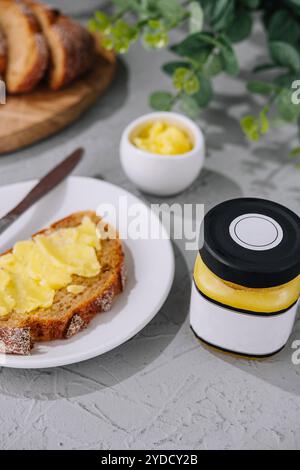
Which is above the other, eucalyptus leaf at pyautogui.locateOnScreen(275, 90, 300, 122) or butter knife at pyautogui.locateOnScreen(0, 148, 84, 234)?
eucalyptus leaf at pyautogui.locateOnScreen(275, 90, 300, 122)

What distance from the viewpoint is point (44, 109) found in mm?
1846

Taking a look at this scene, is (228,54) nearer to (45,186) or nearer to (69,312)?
(45,186)

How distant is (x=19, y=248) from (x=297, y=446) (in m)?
0.69

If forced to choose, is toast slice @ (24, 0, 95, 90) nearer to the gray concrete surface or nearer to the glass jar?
the gray concrete surface

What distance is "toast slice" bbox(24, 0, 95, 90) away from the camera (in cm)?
187

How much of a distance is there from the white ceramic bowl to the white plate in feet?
0.30

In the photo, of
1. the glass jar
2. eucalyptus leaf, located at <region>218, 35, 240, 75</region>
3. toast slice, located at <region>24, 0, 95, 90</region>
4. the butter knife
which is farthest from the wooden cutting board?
the glass jar

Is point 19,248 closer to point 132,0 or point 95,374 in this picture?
point 95,374

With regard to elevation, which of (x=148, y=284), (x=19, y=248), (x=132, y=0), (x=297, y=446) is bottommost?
(x=297, y=446)

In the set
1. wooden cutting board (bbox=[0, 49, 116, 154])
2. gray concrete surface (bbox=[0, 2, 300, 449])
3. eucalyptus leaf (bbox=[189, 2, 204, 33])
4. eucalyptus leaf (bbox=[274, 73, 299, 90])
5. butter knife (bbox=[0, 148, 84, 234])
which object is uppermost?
eucalyptus leaf (bbox=[189, 2, 204, 33])

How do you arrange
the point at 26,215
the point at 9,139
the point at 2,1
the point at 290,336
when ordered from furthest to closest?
the point at 2,1, the point at 9,139, the point at 26,215, the point at 290,336

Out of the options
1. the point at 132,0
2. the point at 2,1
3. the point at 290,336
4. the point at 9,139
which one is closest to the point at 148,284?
the point at 290,336

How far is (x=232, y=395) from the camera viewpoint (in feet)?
3.95

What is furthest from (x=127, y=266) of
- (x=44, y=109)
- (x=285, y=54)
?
(x=285, y=54)
